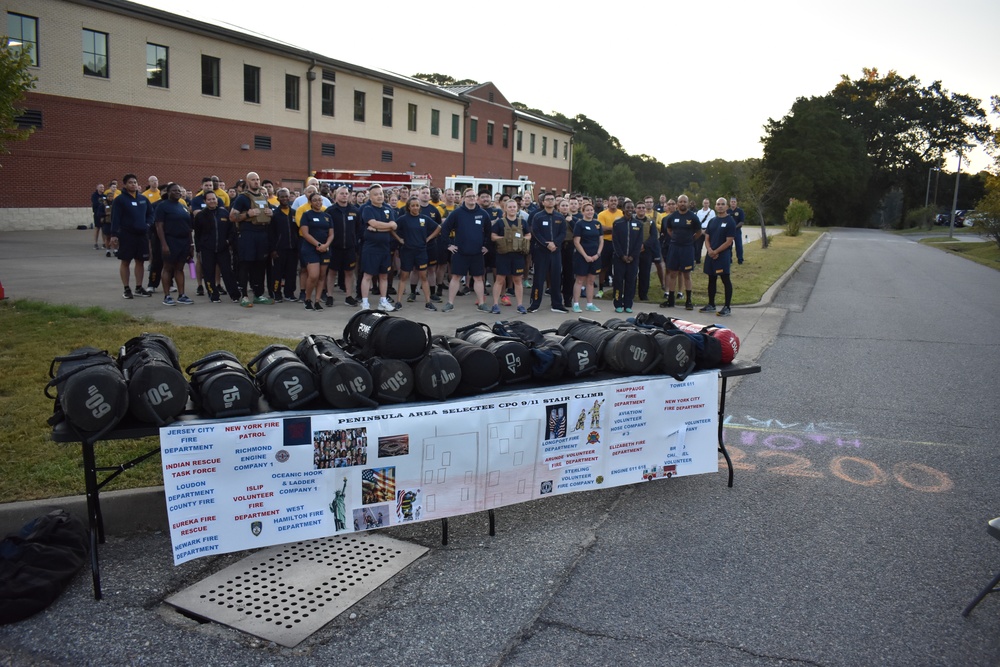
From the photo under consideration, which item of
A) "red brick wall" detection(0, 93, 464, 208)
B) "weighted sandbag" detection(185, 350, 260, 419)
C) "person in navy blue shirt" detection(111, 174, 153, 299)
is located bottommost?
"weighted sandbag" detection(185, 350, 260, 419)

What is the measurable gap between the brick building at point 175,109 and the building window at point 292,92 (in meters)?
0.07

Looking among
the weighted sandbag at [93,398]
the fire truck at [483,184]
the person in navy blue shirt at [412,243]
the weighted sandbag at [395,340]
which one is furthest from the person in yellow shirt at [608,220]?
the weighted sandbag at [93,398]

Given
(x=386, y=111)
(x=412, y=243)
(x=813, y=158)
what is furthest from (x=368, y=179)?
(x=813, y=158)

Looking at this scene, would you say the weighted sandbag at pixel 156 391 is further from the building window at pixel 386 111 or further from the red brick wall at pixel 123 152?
the building window at pixel 386 111

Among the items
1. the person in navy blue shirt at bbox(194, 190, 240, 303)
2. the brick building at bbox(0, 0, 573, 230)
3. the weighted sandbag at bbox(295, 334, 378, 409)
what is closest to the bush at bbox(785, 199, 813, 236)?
the brick building at bbox(0, 0, 573, 230)

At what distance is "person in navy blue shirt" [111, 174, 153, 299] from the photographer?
13.1 m

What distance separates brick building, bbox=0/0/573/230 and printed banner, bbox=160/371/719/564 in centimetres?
2156

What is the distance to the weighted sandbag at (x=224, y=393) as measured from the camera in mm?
4367

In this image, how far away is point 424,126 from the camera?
48.6m

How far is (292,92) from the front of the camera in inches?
1513

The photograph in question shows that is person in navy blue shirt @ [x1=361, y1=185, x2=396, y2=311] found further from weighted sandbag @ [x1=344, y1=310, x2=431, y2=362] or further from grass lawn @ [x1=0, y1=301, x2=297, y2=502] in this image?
weighted sandbag @ [x1=344, y1=310, x2=431, y2=362]

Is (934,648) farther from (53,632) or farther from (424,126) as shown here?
(424,126)

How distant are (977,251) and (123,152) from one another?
43.9 metres

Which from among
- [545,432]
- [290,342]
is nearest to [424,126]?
[290,342]
